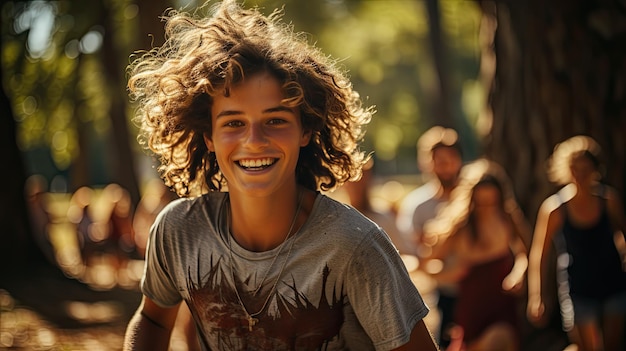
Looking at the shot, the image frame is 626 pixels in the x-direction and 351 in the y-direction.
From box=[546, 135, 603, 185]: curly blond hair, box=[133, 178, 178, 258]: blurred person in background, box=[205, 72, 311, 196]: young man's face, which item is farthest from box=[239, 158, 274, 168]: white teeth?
box=[133, 178, 178, 258]: blurred person in background

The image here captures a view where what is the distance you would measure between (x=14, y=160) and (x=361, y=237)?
1159cm

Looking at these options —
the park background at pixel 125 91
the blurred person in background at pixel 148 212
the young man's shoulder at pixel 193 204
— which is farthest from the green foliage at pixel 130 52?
the blurred person in background at pixel 148 212

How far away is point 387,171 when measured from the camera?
84375 mm

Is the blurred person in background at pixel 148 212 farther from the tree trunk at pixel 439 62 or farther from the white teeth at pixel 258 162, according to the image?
the tree trunk at pixel 439 62

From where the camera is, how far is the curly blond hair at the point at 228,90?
10.4 feet

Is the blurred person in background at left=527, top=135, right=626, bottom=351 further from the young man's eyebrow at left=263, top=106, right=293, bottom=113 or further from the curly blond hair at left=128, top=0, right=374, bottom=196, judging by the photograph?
the young man's eyebrow at left=263, top=106, right=293, bottom=113

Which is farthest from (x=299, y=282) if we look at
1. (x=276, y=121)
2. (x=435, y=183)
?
(x=435, y=183)

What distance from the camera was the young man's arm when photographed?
335 centimetres

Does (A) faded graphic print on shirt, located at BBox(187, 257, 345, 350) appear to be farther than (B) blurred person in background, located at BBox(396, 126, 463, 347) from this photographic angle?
No

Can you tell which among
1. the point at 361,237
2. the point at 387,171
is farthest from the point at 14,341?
the point at 387,171

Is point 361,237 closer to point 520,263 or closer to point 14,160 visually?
Result: point 520,263

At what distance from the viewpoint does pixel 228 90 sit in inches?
122

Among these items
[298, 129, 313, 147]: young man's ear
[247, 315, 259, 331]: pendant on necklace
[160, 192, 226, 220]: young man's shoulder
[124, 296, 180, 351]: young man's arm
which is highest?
[298, 129, 313, 147]: young man's ear

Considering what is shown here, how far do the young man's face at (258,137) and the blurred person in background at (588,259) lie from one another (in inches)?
164
